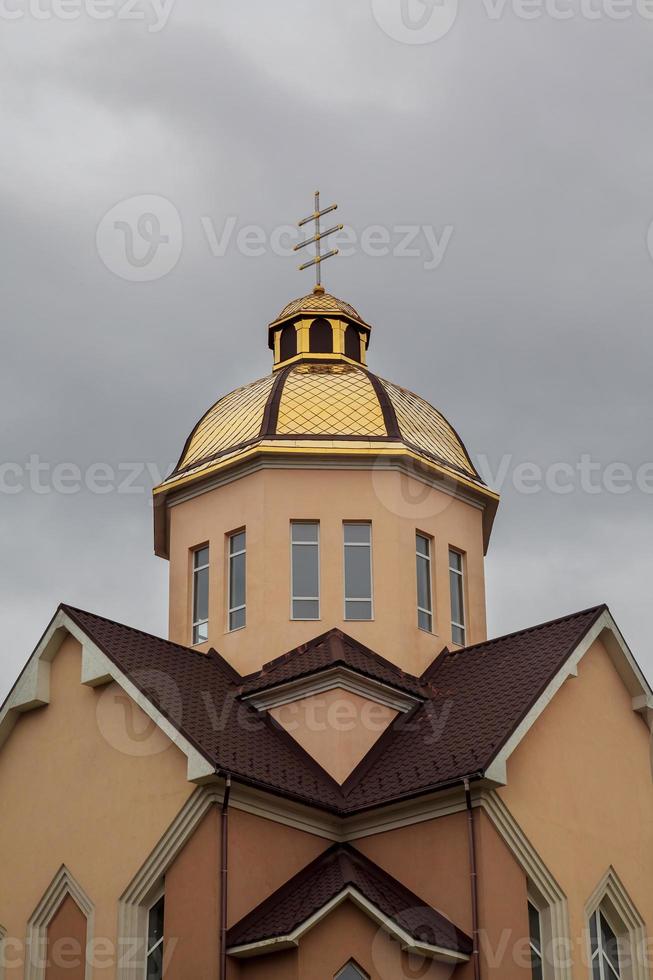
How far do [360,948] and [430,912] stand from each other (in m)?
1.37

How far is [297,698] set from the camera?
83.5 feet

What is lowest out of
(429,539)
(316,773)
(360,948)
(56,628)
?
(360,948)

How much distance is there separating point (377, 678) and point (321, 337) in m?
9.27

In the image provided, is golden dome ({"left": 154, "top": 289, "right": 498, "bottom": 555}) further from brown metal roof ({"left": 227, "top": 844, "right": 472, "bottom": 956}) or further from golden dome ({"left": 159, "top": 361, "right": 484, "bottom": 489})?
brown metal roof ({"left": 227, "top": 844, "right": 472, "bottom": 956})

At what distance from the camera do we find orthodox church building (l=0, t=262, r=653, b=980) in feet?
70.7

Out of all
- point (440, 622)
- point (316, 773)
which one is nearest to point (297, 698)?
point (316, 773)

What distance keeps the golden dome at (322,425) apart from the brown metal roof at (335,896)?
329 inches

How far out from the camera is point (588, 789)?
23984 mm

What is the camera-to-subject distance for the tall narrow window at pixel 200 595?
28469 mm

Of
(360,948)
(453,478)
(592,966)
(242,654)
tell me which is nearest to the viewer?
(360,948)

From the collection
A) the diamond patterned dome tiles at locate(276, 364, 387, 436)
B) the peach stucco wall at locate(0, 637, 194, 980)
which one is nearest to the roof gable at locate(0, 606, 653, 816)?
the peach stucco wall at locate(0, 637, 194, 980)

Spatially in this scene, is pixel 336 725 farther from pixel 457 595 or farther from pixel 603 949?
pixel 603 949

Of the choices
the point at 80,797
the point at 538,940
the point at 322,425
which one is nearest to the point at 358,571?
the point at 322,425

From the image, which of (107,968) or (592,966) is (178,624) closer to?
(107,968)
